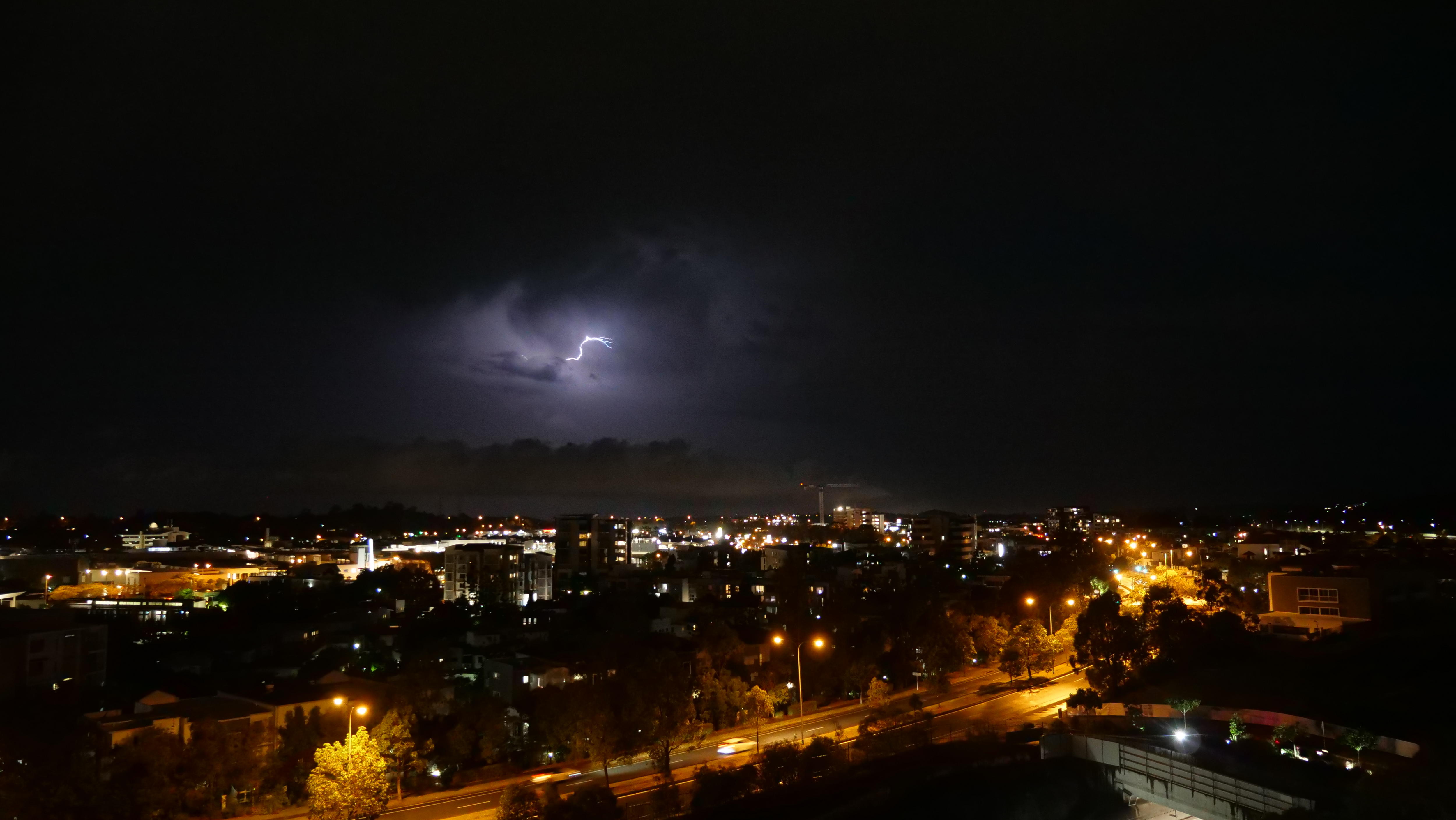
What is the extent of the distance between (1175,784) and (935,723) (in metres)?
4.97

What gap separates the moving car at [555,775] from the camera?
11.8 meters

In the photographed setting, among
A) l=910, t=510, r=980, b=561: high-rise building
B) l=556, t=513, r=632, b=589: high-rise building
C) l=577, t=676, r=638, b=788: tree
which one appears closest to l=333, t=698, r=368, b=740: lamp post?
l=577, t=676, r=638, b=788: tree

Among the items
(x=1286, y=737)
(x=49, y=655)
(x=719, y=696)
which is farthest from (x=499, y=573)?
(x=1286, y=737)

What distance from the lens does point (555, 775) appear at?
40.1ft

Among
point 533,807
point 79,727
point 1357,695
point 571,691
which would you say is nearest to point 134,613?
point 79,727

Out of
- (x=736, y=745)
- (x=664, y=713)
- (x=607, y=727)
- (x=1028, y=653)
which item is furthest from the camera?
(x=1028, y=653)

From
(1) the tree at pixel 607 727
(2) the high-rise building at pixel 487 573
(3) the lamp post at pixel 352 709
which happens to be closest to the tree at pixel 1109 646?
(1) the tree at pixel 607 727

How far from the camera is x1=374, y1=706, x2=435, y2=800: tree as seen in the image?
11219 millimetres

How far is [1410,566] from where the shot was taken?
20812mm

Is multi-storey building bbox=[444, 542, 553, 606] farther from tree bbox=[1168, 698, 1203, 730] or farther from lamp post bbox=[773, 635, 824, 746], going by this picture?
tree bbox=[1168, 698, 1203, 730]

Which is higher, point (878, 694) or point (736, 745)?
point (878, 694)

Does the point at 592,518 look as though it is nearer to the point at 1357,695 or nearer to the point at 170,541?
the point at 1357,695

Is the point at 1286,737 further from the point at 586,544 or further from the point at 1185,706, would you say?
the point at 586,544

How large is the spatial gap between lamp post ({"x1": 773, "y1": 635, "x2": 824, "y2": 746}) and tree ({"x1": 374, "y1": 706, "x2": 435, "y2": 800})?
5276 mm
